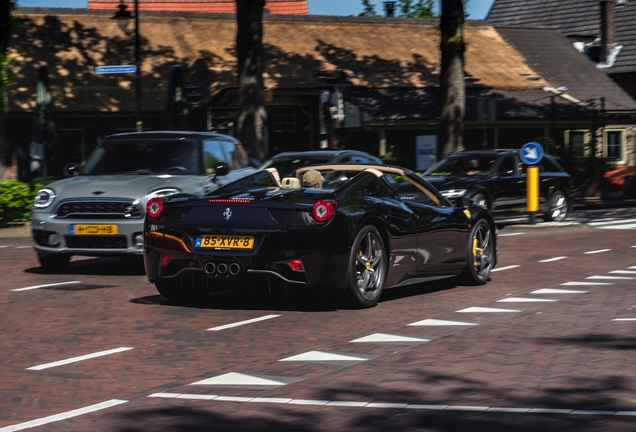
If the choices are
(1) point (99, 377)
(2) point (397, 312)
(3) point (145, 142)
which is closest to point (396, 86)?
(3) point (145, 142)

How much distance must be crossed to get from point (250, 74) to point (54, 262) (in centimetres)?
1363

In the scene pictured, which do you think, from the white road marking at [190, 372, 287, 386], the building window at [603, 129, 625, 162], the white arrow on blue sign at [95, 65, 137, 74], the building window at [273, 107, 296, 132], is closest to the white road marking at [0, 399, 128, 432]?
the white road marking at [190, 372, 287, 386]

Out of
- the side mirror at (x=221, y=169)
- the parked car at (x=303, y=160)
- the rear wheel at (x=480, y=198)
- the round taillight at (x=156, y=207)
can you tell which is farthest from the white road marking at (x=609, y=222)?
the round taillight at (x=156, y=207)

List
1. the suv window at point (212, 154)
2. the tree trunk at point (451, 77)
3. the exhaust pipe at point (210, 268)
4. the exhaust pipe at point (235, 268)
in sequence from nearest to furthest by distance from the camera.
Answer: the exhaust pipe at point (235, 268)
the exhaust pipe at point (210, 268)
the suv window at point (212, 154)
the tree trunk at point (451, 77)

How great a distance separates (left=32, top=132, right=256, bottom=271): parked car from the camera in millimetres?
13414

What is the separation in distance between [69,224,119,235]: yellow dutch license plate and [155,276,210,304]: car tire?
2396mm

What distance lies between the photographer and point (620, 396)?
6.54m

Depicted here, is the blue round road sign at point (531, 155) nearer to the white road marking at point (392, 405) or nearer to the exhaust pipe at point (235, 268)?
the exhaust pipe at point (235, 268)

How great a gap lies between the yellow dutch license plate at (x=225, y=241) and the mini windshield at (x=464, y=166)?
43.6ft

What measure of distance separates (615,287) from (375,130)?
97.5ft

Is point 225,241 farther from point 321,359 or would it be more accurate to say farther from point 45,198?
point 45,198

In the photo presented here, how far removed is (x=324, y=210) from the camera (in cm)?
1001

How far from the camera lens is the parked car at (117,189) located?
44.0ft

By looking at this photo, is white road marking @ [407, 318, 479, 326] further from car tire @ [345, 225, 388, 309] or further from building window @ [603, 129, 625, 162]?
building window @ [603, 129, 625, 162]
